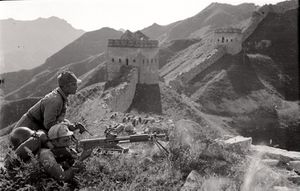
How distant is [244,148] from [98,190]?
4.52m

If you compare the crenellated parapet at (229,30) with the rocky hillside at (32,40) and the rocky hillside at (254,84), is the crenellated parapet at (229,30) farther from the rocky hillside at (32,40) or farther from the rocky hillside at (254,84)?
the rocky hillside at (32,40)

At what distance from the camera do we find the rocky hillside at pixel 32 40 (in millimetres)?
105188

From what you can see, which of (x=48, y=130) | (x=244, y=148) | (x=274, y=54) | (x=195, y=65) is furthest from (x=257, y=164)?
(x=274, y=54)

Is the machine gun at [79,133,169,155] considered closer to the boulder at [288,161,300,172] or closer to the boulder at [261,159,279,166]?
the boulder at [261,159,279,166]

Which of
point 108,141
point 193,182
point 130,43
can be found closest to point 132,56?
point 130,43


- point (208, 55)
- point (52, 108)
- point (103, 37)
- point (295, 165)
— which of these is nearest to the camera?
point (52, 108)

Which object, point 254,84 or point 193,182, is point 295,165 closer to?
point 193,182

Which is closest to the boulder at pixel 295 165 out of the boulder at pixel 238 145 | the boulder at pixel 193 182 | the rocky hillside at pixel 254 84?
the boulder at pixel 238 145

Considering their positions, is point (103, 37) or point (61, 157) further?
point (103, 37)

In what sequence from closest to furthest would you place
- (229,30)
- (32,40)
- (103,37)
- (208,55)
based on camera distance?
1. (208,55)
2. (229,30)
3. (103,37)
4. (32,40)

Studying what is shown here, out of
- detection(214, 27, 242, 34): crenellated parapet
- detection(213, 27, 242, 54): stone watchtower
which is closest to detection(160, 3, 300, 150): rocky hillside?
detection(213, 27, 242, 54): stone watchtower

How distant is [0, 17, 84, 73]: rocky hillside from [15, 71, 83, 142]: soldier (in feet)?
302

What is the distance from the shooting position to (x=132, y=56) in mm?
35375

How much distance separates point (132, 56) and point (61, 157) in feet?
96.2
